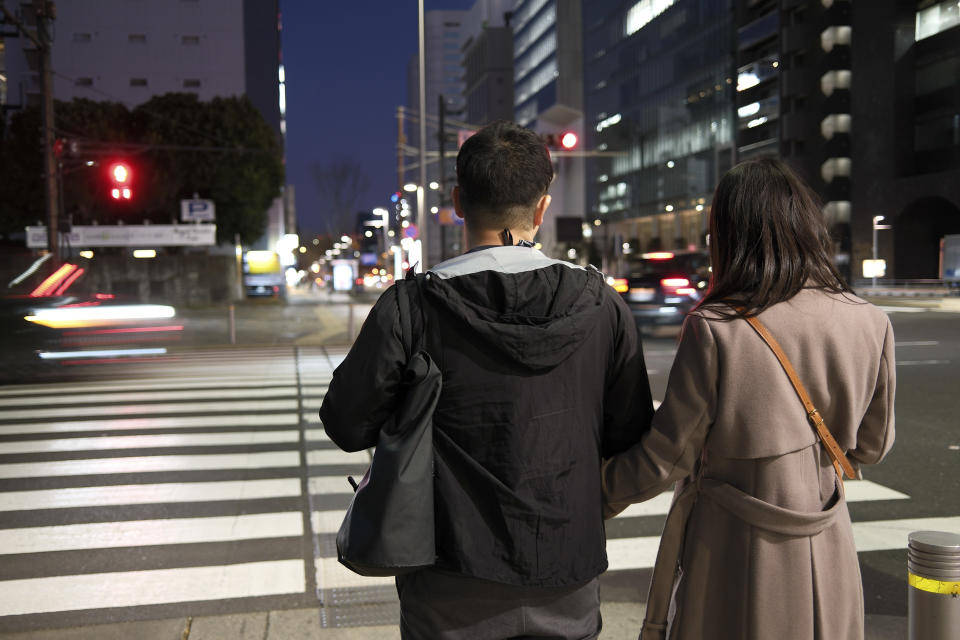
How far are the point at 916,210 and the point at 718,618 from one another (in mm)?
63492

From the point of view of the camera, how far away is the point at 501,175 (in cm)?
194

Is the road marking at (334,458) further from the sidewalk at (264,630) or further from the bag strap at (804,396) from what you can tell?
the bag strap at (804,396)

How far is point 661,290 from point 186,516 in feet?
46.1

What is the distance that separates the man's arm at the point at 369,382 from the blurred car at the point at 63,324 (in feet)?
39.0

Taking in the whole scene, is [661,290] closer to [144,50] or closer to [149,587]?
[149,587]

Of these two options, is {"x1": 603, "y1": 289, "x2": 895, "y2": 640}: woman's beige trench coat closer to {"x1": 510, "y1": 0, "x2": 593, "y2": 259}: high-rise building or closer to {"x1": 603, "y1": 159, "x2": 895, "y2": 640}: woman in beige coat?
{"x1": 603, "y1": 159, "x2": 895, "y2": 640}: woman in beige coat

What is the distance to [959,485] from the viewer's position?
644 cm

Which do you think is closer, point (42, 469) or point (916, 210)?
point (42, 469)

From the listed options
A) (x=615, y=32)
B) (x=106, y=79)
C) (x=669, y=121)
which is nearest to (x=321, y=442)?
(x=106, y=79)

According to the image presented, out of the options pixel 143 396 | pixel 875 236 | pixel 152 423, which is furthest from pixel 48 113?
pixel 875 236

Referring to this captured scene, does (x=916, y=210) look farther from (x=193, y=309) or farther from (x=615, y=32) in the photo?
(x=193, y=309)

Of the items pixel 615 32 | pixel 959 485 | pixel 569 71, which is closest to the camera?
pixel 959 485

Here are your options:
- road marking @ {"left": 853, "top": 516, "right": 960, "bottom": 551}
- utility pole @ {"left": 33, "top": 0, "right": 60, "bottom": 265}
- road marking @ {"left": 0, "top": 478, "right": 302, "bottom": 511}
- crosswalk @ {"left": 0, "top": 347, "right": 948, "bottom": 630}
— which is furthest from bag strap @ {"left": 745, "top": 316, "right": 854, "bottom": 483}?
utility pole @ {"left": 33, "top": 0, "right": 60, "bottom": 265}

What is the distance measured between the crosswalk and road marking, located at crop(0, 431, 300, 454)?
21mm
